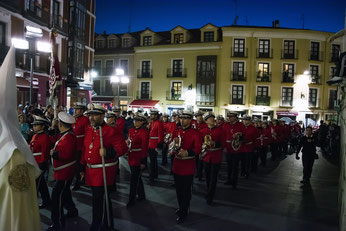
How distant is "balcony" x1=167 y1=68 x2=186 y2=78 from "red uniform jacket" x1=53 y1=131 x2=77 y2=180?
3290 centimetres

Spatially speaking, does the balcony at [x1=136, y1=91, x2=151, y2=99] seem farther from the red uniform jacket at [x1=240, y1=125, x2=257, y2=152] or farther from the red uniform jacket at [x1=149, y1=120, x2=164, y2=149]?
the red uniform jacket at [x1=240, y1=125, x2=257, y2=152]

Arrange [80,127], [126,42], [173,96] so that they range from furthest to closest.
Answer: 1. [126,42]
2. [173,96]
3. [80,127]

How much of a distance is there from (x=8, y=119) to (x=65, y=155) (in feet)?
7.78

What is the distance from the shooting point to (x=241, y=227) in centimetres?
552

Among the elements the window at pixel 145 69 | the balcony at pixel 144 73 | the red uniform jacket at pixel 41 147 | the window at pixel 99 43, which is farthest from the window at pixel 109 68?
the red uniform jacket at pixel 41 147

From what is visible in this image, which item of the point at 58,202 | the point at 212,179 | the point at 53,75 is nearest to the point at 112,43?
the point at 53,75

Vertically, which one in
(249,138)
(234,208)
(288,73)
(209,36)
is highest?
(209,36)

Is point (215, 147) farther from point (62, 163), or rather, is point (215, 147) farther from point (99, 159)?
point (62, 163)

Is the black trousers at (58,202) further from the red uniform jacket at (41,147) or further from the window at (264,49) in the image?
the window at (264,49)

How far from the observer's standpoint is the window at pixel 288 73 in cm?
3547

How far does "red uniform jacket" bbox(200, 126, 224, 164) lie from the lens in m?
6.92

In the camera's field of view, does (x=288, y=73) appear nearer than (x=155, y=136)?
No

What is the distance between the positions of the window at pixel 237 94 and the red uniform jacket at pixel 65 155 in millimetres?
32294

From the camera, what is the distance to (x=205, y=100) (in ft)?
121
